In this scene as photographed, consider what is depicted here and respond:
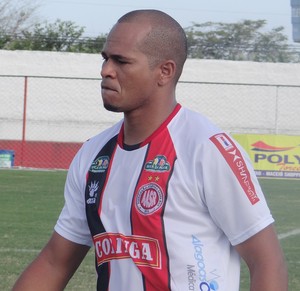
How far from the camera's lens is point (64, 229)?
316cm

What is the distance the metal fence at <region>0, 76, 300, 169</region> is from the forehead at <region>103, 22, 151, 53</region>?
1166 inches

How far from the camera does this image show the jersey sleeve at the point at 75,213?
3.11m

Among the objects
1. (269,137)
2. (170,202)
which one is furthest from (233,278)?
(269,137)

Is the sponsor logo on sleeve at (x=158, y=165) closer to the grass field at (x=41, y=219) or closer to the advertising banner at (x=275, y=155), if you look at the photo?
the grass field at (x=41, y=219)

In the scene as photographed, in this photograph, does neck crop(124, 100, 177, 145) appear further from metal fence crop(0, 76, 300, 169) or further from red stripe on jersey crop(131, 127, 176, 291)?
metal fence crop(0, 76, 300, 169)

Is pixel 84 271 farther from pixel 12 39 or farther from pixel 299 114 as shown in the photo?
pixel 12 39

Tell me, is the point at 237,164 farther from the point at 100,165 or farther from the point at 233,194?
the point at 100,165

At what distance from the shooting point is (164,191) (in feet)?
9.11

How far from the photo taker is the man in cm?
270

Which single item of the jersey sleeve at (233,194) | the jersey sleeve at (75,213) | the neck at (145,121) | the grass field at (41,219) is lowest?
the grass field at (41,219)

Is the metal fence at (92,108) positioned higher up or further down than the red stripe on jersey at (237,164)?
further down

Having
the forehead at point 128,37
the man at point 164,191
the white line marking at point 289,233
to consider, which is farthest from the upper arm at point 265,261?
the white line marking at point 289,233

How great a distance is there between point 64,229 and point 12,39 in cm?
4443

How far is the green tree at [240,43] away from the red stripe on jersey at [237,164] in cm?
4301
